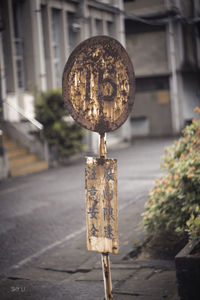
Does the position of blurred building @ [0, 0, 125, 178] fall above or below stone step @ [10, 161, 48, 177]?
above

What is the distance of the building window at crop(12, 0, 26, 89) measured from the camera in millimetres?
20391

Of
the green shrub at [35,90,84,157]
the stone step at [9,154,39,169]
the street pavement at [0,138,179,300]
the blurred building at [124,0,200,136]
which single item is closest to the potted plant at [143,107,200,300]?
the street pavement at [0,138,179,300]

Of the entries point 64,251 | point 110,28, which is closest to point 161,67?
point 110,28

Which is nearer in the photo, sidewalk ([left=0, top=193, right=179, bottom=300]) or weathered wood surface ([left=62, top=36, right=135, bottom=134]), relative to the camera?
weathered wood surface ([left=62, top=36, right=135, bottom=134])

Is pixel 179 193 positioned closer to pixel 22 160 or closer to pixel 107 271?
pixel 107 271

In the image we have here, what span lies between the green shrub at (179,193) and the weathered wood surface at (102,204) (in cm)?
167

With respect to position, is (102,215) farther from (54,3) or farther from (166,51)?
(166,51)

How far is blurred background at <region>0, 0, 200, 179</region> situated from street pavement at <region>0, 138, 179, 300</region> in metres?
4.34

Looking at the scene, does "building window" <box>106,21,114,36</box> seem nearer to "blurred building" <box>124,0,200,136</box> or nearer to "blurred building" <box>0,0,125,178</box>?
"blurred building" <box>0,0,125,178</box>

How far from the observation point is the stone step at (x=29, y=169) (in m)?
15.6

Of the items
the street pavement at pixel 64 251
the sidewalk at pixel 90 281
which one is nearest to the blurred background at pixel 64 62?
the street pavement at pixel 64 251

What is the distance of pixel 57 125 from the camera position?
17.1 m

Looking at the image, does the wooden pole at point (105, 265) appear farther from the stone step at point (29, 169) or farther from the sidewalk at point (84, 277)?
the stone step at point (29, 169)

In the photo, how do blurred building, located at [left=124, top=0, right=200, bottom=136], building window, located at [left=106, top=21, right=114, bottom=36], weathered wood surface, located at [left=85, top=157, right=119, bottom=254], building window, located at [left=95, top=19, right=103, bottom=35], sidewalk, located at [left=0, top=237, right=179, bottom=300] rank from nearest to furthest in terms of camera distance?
→ 1. weathered wood surface, located at [left=85, top=157, right=119, bottom=254]
2. sidewalk, located at [left=0, top=237, right=179, bottom=300]
3. building window, located at [left=95, top=19, right=103, bottom=35]
4. building window, located at [left=106, top=21, right=114, bottom=36]
5. blurred building, located at [left=124, top=0, right=200, bottom=136]
